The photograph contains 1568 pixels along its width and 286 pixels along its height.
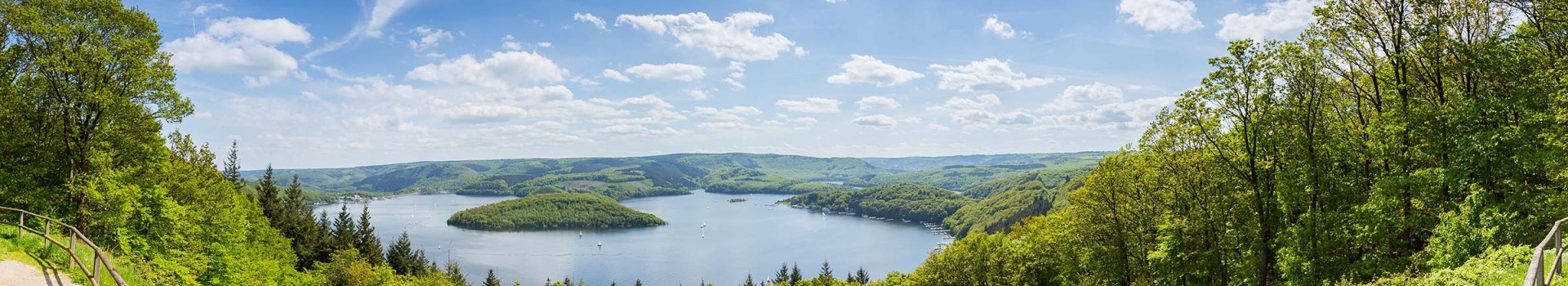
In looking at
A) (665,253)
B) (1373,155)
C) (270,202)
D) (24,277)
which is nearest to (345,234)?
(270,202)

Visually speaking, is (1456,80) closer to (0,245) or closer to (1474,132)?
(1474,132)

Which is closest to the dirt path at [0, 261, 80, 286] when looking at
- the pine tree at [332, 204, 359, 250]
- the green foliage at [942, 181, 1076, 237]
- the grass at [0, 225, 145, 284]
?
the grass at [0, 225, 145, 284]

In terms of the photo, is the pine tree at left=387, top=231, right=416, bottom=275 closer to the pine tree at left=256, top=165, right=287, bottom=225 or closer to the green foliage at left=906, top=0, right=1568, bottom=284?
the pine tree at left=256, top=165, right=287, bottom=225

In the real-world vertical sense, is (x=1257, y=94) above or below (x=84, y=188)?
above

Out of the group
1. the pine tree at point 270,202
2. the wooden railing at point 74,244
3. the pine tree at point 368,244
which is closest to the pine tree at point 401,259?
the pine tree at point 368,244

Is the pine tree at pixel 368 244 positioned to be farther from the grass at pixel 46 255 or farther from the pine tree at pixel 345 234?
the grass at pixel 46 255

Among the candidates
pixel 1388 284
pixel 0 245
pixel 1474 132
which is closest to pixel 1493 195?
pixel 1474 132
